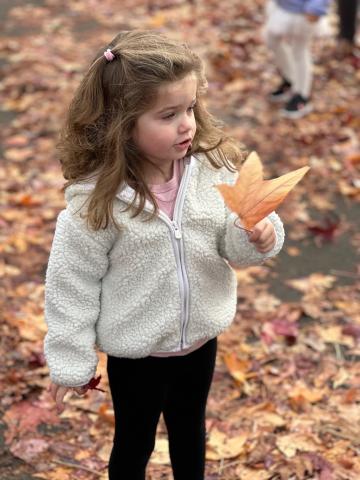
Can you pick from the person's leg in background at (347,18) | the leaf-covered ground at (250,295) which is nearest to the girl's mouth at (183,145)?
the leaf-covered ground at (250,295)

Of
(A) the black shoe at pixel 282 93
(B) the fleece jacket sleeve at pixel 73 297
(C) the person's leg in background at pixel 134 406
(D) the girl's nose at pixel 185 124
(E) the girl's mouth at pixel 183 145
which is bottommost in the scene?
(A) the black shoe at pixel 282 93

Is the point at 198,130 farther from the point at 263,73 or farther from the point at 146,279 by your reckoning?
the point at 263,73

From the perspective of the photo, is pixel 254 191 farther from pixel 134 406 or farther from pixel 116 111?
pixel 134 406

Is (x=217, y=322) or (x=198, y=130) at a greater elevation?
(x=198, y=130)

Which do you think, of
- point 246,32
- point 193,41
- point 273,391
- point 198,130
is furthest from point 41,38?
point 198,130

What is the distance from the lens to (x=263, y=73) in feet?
24.4

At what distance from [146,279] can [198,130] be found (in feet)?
1.56

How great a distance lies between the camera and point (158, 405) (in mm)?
2410

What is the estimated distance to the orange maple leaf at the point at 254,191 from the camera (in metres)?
1.99

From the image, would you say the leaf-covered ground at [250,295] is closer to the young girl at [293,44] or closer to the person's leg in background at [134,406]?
the young girl at [293,44]

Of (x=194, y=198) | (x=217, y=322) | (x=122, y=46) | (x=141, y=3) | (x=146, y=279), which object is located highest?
(x=122, y=46)

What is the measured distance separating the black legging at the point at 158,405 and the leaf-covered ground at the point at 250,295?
63 centimetres

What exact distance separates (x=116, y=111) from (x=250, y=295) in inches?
97.3

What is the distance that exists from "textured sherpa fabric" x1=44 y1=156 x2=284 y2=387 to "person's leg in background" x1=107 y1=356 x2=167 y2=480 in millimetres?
80
